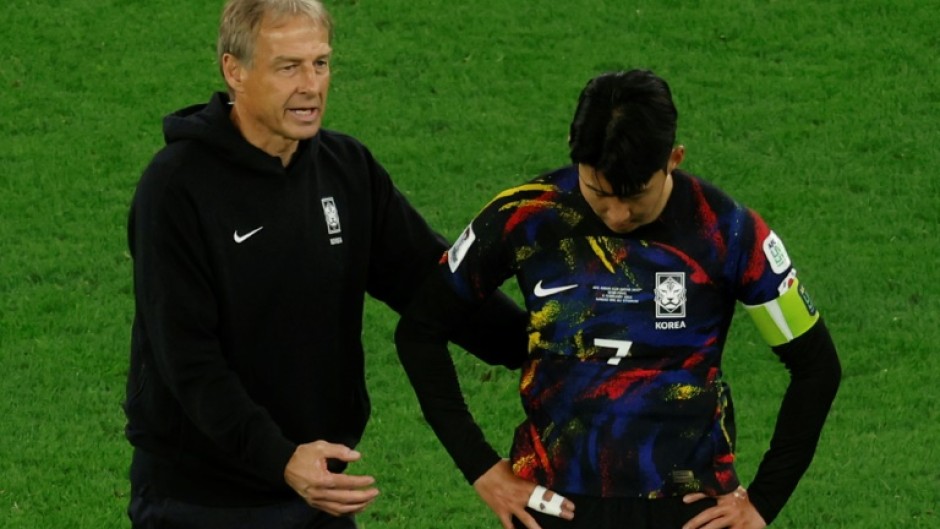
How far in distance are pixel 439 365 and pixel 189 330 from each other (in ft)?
2.09

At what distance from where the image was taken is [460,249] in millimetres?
5441

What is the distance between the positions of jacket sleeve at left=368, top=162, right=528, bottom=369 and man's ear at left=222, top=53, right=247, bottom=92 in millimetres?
499

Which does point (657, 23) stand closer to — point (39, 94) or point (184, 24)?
point (184, 24)

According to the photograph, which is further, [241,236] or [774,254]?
[241,236]

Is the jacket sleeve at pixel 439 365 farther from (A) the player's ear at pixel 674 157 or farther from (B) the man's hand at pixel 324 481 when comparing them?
(A) the player's ear at pixel 674 157

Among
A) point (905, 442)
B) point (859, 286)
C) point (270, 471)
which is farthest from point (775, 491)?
point (859, 286)

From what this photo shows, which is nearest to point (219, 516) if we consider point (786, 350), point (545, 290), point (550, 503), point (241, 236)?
point (241, 236)

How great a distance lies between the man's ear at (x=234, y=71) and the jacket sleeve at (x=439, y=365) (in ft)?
A: 2.34

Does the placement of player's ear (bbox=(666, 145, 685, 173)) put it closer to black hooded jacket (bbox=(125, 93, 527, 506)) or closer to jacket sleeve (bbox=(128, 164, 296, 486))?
black hooded jacket (bbox=(125, 93, 527, 506))

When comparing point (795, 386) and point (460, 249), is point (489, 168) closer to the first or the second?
point (460, 249)


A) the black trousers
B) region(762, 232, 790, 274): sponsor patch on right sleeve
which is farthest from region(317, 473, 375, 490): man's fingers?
region(762, 232, 790, 274): sponsor patch on right sleeve

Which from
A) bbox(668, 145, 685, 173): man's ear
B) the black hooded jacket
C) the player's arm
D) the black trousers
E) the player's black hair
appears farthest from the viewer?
the black trousers

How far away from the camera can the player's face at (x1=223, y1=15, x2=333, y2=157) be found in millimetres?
5562

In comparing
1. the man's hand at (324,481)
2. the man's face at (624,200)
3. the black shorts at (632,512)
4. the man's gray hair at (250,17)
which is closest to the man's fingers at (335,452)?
the man's hand at (324,481)
